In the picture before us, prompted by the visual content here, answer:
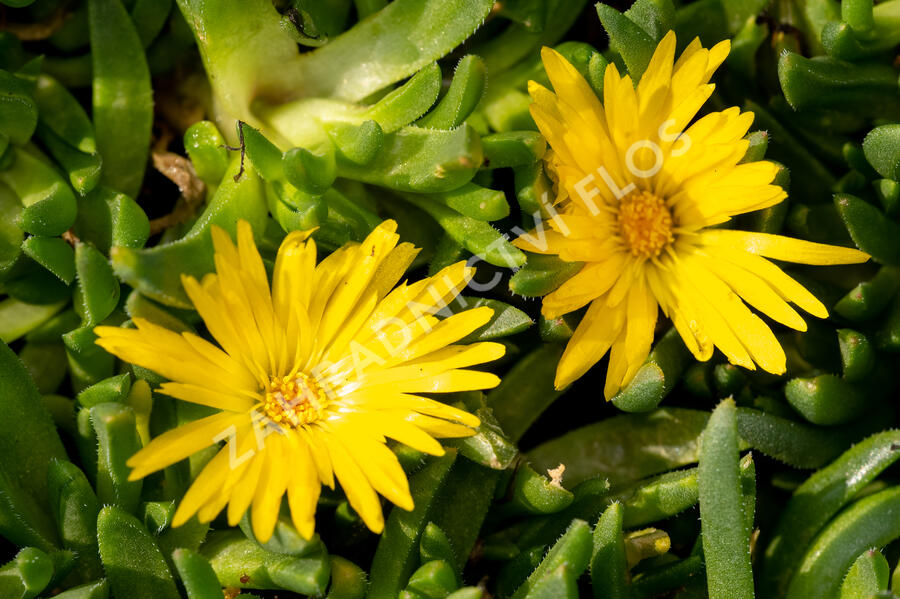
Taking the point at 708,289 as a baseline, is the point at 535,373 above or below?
below

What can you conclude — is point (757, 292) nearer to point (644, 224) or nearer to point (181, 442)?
point (644, 224)

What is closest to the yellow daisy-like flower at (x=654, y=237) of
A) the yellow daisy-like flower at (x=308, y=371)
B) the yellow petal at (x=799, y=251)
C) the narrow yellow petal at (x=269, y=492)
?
the yellow petal at (x=799, y=251)

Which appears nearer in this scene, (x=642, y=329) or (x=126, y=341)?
(x=126, y=341)

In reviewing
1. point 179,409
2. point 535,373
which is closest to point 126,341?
point 179,409

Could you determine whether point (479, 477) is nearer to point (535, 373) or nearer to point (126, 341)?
point (535, 373)

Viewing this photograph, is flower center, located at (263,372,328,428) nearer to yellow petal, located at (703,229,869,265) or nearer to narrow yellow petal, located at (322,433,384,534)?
narrow yellow petal, located at (322,433,384,534)

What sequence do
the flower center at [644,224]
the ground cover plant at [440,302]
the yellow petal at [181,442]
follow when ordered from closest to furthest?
1. the yellow petal at [181,442]
2. the ground cover plant at [440,302]
3. the flower center at [644,224]

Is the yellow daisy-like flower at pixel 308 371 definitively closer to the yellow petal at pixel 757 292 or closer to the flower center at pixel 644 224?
the flower center at pixel 644 224

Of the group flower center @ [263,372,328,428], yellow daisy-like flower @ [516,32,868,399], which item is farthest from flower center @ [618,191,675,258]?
flower center @ [263,372,328,428]
